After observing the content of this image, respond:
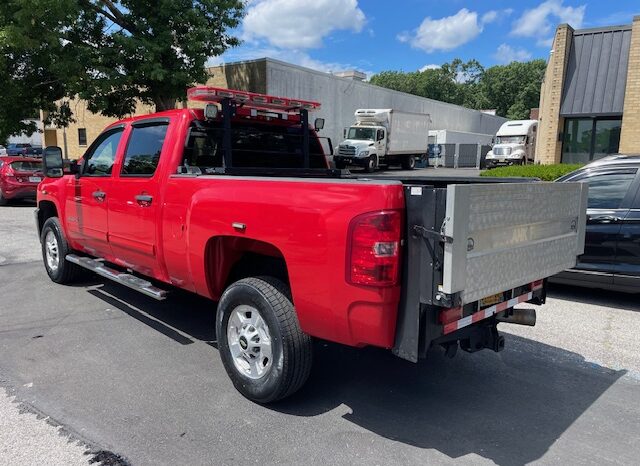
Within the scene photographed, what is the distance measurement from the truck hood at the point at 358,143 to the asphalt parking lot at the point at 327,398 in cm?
2409

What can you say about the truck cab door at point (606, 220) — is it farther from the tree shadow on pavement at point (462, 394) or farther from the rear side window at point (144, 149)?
the rear side window at point (144, 149)

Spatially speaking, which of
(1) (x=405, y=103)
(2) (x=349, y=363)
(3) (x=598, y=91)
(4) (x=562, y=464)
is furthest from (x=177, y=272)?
(1) (x=405, y=103)

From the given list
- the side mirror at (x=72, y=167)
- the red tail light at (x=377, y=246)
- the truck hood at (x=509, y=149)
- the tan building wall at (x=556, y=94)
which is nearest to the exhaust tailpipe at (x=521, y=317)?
the red tail light at (x=377, y=246)

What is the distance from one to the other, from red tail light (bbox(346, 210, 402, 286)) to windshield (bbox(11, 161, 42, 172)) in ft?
54.1

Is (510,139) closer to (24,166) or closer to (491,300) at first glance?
(24,166)

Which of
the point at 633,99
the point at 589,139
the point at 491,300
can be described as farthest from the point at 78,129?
the point at 491,300

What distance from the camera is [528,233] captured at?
3.33 meters

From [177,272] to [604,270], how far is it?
4.92 m

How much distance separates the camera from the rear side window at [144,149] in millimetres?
4703

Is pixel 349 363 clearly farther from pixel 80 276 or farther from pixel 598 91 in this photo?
pixel 598 91

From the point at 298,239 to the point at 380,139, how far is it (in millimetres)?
28101

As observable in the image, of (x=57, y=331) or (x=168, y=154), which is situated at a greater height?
(x=168, y=154)

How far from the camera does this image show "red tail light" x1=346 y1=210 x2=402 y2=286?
278 centimetres

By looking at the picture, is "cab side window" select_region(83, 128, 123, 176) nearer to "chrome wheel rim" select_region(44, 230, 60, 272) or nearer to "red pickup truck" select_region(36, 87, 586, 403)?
"red pickup truck" select_region(36, 87, 586, 403)
